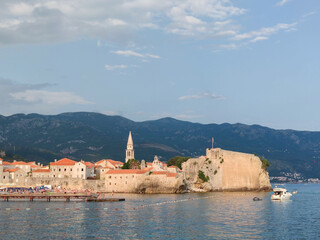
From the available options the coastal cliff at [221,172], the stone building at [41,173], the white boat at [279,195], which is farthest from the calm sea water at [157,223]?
the coastal cliff at [221,172]

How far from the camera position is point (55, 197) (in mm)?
80312

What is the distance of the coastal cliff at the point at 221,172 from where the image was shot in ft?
350

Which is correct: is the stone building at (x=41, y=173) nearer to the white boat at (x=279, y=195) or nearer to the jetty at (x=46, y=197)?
the jetty at (x=46, y=197)

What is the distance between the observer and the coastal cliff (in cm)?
10656

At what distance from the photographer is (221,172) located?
10712 centimetres

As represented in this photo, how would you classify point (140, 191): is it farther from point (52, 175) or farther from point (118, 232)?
point (118, 232)

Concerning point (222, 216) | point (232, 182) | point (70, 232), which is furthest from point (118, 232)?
point (232, 182)

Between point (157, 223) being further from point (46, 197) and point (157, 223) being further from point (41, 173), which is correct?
point (41, 173)

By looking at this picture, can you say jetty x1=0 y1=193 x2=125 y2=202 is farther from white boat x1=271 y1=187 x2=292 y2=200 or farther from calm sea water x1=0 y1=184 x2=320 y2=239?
white boat x1=271 y1=187 x2=292 y2=200

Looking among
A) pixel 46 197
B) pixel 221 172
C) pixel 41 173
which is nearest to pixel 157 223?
pixel 46 197

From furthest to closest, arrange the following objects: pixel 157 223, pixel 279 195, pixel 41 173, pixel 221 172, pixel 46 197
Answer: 1. pixel 221 172
2. pixel 41 173
3. pixel 279 195
4. pixel 46 197
5. pixel 157 223

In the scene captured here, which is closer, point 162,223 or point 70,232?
point 70,232

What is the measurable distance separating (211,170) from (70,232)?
6994 centimetres

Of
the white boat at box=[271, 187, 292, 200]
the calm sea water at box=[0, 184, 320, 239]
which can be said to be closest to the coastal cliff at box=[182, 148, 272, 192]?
the white boat at box=[271, 187, 292, 200]
